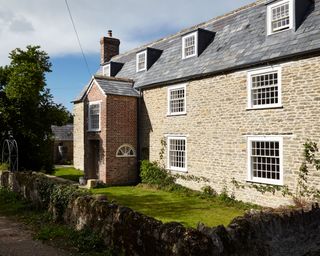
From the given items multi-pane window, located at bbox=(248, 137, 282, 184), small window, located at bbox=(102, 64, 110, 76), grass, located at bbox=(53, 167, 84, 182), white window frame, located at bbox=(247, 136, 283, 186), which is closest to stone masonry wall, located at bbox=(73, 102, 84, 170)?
grass, located at bbox=(53, 167, 84, 182)

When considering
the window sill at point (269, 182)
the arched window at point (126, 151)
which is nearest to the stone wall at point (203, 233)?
the window sill at point (269, 182)

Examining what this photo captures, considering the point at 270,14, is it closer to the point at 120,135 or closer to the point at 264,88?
the point at 264,88

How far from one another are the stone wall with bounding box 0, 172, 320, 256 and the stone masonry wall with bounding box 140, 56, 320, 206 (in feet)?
14.2

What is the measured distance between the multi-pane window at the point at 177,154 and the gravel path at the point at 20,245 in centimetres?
930

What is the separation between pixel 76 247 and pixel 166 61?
14490 millimetres

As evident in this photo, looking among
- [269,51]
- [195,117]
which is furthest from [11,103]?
[269,51]

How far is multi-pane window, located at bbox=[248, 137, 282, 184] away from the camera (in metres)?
12.5

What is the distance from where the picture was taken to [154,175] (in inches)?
722

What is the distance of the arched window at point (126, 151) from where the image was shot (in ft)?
63.1

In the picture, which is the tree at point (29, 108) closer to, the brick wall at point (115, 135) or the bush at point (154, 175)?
the brick wall at point (115, 135)

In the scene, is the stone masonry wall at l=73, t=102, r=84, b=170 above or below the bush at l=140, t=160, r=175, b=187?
above

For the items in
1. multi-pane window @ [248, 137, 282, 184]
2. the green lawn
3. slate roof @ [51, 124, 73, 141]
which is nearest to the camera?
the green lawn

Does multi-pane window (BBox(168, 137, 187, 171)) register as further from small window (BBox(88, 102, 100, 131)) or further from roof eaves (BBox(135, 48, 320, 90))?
small window (BBox(88, 102, 100, 131))

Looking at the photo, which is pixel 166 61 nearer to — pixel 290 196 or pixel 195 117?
pixel 195 117
